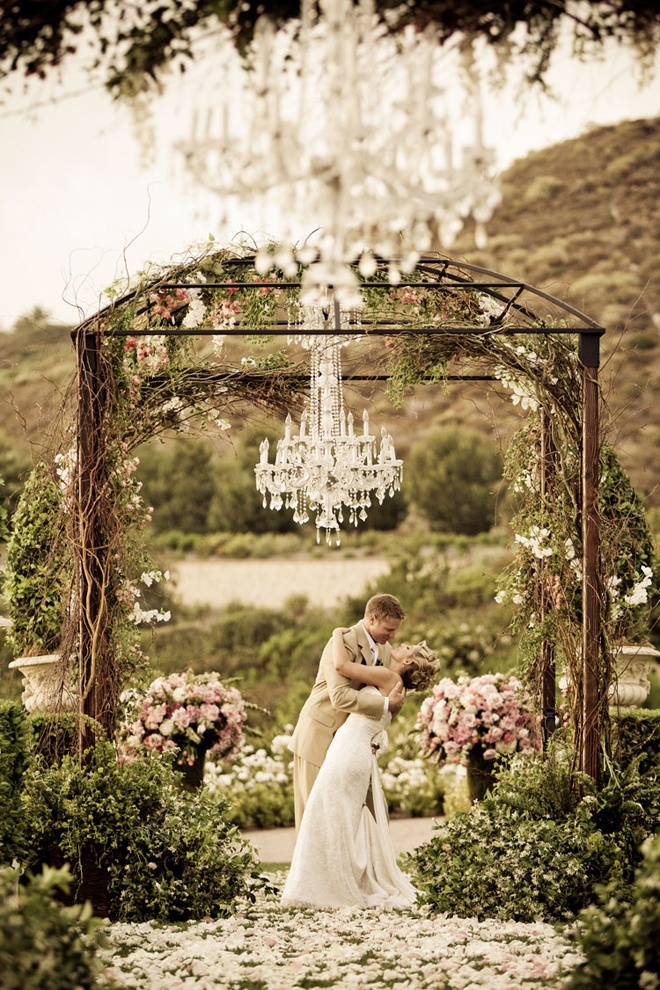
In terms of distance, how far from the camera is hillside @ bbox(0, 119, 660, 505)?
19703 millimetres

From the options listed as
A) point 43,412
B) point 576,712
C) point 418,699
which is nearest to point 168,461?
point 418,699

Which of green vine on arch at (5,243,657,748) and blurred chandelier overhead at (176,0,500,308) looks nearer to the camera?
blurred chandelier overhead at (176,0,500,308)

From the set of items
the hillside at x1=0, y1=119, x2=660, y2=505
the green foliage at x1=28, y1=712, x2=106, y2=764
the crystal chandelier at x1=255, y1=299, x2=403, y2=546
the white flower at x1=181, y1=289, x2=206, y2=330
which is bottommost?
the green foliage at x1=28, y1=712, x2=106, y2=764

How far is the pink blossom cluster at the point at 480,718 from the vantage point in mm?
6914

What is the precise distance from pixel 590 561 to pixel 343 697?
133 centimetres

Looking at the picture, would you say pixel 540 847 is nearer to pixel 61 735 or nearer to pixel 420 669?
pixel 420 669

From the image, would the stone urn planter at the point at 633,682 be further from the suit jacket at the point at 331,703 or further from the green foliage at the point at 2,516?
the green foliage at the point at 2,516

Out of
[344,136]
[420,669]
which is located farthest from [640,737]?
[344,136]

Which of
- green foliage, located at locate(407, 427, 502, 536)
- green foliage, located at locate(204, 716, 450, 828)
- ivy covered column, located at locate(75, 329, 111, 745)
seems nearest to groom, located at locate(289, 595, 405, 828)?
ivy covered column, located at locate(75, 329, 111, 745)

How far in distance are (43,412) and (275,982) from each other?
2987 millimetres

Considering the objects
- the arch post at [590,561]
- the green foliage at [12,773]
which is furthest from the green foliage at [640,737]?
the green foliage at [12,773]

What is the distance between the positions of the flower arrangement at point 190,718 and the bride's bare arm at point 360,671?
5.86 feet

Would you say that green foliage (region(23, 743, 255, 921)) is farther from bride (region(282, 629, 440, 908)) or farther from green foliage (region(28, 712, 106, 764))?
bride (region(282, 629, 440, 908))

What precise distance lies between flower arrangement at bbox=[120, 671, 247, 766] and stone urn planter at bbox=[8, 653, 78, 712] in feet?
3.01
